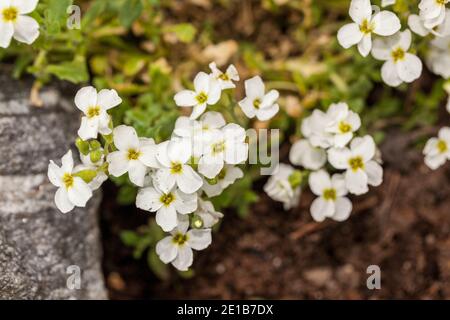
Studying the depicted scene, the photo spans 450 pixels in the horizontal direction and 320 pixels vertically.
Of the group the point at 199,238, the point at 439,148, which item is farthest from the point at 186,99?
the point at 439,148

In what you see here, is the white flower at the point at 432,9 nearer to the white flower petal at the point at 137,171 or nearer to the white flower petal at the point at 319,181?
the white flower petal at the point at 319,181

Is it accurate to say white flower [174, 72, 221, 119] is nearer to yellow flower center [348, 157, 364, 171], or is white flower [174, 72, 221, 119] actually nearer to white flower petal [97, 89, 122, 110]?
white flower petal [97, 89, 122, 110]

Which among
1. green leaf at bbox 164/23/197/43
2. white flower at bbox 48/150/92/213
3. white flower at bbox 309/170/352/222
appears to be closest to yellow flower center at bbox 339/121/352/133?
white flower at bbox 309/170/352/222

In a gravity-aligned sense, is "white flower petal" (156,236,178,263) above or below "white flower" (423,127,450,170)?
below

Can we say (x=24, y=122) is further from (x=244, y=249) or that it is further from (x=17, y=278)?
(x=244, y=249)

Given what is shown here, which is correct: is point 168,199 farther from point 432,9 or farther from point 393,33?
point 432,9

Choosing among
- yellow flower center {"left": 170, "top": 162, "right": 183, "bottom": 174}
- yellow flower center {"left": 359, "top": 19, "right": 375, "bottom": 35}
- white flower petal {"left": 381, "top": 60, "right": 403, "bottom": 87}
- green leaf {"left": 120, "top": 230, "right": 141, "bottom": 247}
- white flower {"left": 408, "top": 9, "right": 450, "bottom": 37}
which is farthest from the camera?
green leaf {"left": 120, "top": 230, "right": 141, "bottom": 247}

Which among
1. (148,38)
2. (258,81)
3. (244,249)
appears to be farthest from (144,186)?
(148,38)

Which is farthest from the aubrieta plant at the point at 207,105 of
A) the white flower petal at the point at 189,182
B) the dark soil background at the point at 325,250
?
the dark soil background at the point at 325,250
